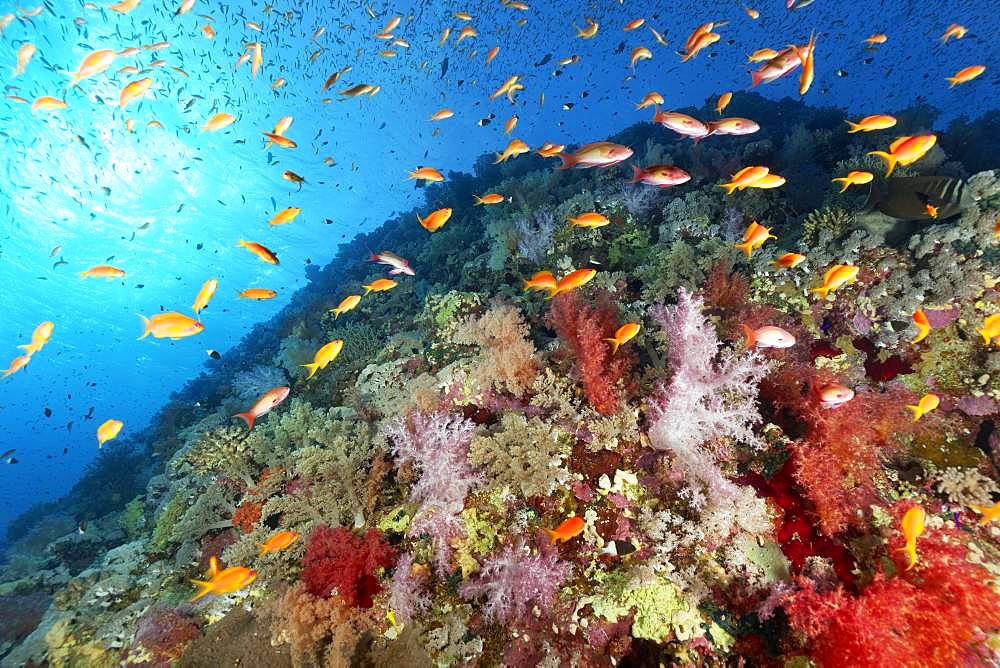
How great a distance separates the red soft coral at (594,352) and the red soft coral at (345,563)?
8.84ft

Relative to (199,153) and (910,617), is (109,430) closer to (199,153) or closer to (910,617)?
(910,617)

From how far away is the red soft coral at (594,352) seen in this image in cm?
427

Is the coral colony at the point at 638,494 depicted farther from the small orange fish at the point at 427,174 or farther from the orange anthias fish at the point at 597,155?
the small orange fish at the point at 427,174

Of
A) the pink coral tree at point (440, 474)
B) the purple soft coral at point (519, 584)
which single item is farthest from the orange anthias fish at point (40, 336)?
the purple soft coral at point (519, 584)

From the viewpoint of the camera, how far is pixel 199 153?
3145 centimetres

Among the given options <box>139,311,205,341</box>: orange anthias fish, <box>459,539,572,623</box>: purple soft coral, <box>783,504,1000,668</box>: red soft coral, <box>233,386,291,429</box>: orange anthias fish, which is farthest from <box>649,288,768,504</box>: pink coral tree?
<box>139,311,205,341</box>: orange anthias fish

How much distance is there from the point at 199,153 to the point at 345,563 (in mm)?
39464

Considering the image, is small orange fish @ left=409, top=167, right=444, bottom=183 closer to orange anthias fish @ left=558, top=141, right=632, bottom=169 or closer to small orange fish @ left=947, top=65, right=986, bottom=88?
orange anthias fish @ left=558, top=141, right=632, bottom=169

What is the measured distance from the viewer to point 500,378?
16.3ft

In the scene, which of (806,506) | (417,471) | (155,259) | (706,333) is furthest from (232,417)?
(155,259)

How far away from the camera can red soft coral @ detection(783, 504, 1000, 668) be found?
2.54 metres

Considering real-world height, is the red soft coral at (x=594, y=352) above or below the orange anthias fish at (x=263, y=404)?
below

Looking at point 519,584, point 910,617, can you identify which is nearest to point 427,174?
point 519,584

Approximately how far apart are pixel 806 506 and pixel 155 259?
197ft
